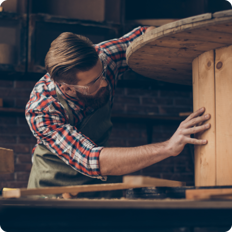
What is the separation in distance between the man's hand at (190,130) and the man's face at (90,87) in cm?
46

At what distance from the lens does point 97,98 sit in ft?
4.82

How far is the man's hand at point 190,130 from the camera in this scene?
3.34ft

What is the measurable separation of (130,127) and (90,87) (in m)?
1.73

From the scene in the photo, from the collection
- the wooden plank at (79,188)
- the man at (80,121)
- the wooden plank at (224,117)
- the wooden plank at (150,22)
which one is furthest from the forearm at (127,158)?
the wooden plank at (150,22)

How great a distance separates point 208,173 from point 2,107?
2.05m

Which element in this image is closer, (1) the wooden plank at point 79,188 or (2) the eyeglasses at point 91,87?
(1) the wooden plank at point 79,188

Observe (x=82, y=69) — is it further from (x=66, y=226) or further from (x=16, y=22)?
(x=16, y=22)

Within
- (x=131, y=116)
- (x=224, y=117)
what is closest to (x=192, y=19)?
(x=224, y=117)

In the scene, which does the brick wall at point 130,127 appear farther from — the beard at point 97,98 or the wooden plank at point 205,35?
the wooden plank at point 205,35

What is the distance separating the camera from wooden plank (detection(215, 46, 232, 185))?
957 mm

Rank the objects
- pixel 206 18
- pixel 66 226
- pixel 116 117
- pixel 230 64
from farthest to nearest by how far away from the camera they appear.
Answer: pixel 116 117 < pixel 230 64 < pixel 206 18 < pixel 66 226

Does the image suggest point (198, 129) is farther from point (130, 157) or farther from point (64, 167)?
point (64, 167)

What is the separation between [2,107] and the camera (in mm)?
2637

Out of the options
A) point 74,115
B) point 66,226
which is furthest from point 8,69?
point 66,226
